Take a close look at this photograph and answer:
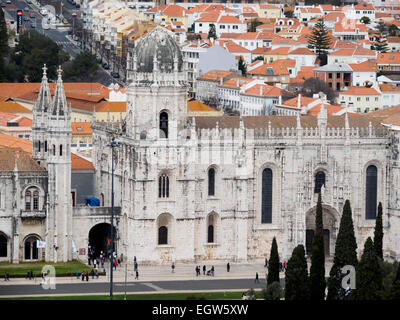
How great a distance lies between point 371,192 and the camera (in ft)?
420

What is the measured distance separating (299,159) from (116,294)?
2110cm

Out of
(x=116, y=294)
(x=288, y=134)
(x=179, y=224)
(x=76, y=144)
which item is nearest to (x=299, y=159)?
(x=288, y=134)

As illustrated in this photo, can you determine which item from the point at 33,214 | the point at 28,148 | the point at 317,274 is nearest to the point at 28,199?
the point at 33,214

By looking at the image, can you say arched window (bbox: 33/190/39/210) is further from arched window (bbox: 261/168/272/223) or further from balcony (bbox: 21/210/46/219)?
arched window (bbox: 261/168/272/223)

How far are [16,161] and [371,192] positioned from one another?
25883 mm

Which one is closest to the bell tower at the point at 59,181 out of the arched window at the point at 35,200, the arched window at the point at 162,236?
the arched window at the point at 35,200

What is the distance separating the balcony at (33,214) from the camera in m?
122

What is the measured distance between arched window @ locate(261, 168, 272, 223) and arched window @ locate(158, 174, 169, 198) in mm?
7358

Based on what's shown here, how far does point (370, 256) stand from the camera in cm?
9969

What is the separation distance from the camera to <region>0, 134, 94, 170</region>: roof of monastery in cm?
13248

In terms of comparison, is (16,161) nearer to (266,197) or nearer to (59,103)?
(59,103)

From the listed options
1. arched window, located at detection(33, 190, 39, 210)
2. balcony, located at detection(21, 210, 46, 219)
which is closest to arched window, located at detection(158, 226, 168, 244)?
balcony, located at detection(21, 210, 46, 219)

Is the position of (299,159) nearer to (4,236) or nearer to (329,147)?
(329,147)

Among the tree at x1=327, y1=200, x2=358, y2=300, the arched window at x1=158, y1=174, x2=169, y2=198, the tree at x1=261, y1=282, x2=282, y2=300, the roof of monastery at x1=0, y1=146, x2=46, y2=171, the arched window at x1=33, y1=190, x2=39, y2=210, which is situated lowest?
the tree at x1=261, y1=282, x2=282, y2=300
